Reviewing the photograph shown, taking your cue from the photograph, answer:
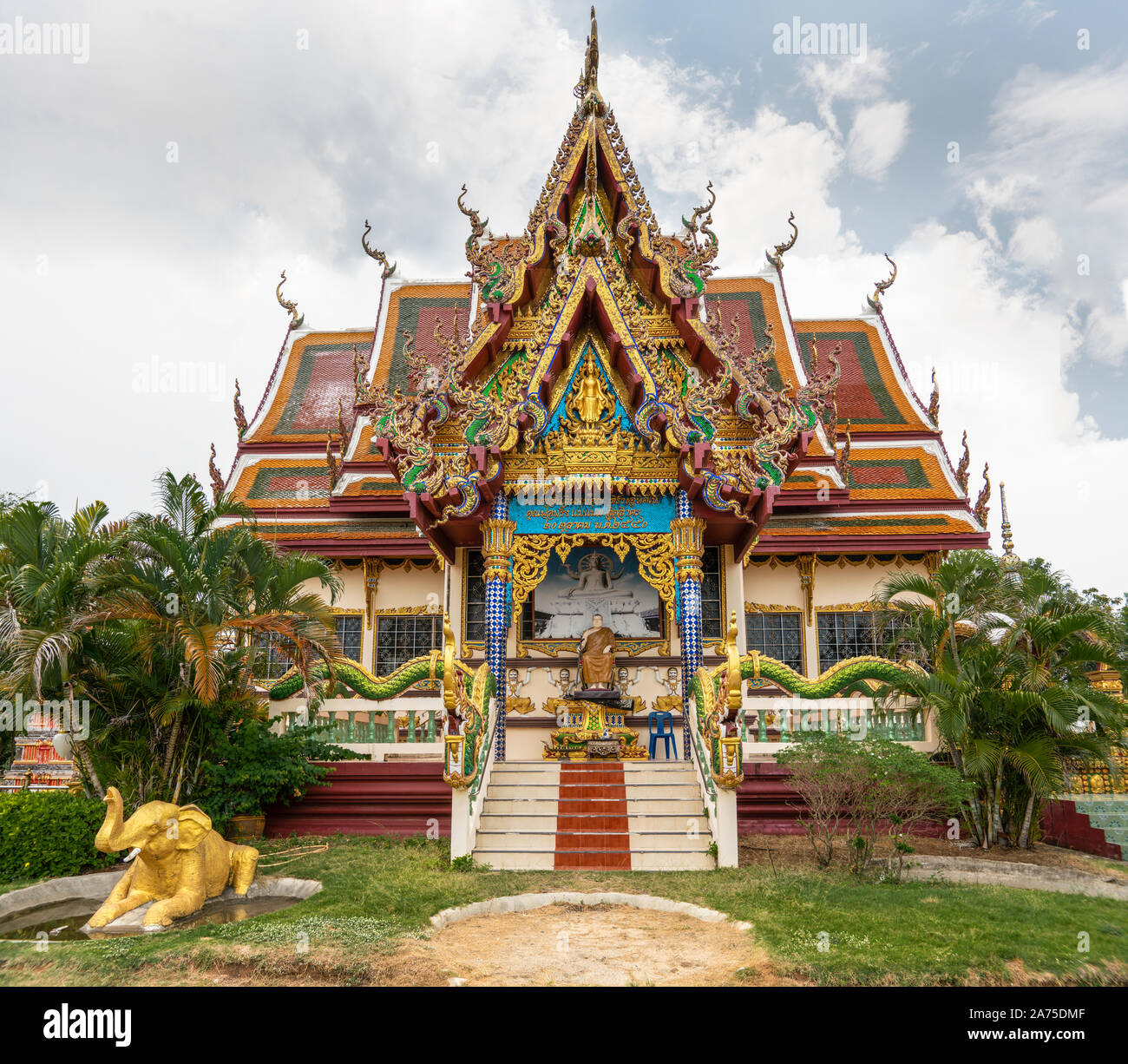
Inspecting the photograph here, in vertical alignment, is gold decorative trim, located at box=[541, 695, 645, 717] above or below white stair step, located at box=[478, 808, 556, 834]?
above

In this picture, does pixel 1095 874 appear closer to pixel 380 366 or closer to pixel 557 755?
pixel 557 755

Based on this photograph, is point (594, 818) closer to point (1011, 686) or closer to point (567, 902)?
point (567, 902)

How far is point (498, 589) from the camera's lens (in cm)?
1139

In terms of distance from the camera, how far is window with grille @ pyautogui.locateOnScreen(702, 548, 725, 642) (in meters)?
13.4

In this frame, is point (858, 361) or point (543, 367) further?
point (858, 361)

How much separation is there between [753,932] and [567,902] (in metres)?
1.86

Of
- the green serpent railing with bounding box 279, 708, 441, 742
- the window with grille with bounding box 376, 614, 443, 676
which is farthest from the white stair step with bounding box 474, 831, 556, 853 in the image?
the window with grille with bounding box 376, 614, 443, 676

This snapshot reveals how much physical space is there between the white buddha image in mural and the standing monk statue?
0.69 m

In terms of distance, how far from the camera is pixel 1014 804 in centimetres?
988

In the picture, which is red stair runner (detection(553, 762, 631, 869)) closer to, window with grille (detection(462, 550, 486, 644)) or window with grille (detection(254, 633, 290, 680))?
window with grille (detection(462, 550, 486, 644))

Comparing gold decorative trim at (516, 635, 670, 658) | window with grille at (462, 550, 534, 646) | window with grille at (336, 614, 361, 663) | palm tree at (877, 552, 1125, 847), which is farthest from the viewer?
window with grille at (336, 614, 361, 663)
